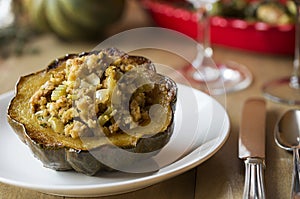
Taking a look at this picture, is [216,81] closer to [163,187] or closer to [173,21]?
[173,21]

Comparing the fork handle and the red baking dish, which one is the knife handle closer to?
the fork handle

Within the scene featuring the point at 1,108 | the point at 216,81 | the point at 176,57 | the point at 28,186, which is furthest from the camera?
the point at 176,57

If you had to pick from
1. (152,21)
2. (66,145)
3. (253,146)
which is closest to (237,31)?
(152,21)

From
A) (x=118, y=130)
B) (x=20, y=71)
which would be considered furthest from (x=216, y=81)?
(x=118, y=130)

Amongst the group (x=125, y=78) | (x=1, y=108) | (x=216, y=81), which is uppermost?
(x=125, y=78)

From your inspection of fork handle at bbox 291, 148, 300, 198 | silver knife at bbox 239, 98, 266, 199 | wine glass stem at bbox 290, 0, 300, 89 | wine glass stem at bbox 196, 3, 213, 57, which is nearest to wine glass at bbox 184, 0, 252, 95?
wine glass stem at bbox 196, 3, 213, 57
